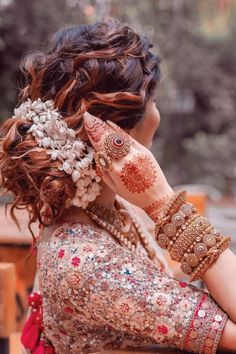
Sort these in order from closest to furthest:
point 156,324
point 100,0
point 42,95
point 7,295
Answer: point 156,324
point 42,95
point 7,295
point 100,0

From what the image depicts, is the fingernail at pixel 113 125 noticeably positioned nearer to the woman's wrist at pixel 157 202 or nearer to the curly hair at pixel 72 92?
the curly hair at pixel 72 92

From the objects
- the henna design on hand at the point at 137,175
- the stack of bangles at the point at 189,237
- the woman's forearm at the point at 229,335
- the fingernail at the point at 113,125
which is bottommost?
the woman's forearm at the point at 229,335

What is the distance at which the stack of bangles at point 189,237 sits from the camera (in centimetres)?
147

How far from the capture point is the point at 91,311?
150 cm

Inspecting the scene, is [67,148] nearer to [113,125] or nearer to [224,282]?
[113,125]

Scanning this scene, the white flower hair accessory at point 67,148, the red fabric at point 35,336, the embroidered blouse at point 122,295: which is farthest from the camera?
the red fabric at point 35,336

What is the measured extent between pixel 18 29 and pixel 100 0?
389cm

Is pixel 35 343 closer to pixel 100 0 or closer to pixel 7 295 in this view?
pixel 7 295

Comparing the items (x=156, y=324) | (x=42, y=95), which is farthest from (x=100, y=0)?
(x=156, y=324)

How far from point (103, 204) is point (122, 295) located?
318 mm

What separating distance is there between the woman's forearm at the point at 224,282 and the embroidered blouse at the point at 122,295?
2 cm

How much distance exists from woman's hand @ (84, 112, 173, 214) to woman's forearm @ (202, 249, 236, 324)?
0.16 metres

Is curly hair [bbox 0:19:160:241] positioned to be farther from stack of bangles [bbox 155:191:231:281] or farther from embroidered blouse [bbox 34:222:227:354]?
stack of bangles [bbox 155:191:231:281]

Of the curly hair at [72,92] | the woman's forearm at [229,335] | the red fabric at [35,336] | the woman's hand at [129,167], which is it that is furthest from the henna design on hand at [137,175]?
the red fabric at [35,336]
